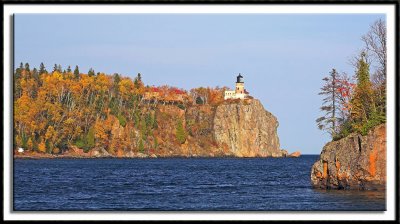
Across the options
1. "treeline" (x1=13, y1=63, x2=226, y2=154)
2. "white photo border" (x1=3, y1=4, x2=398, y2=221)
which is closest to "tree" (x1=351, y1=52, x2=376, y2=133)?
"white photo border" (x1=3, y1=4, x2=398, y2=221)

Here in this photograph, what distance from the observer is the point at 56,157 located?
16288 cm

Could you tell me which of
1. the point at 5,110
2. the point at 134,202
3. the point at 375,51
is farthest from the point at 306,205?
the point at 5,110

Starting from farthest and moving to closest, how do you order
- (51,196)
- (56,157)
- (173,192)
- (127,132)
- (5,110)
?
(127,132) → (56,157) → (173,192) → (51,196) → (5,110)

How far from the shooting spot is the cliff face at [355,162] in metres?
44.3

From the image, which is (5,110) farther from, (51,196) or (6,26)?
(51,196)

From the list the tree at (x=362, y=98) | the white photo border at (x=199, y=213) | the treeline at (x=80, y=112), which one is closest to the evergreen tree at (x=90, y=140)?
the treeline at (x=80, y=112)

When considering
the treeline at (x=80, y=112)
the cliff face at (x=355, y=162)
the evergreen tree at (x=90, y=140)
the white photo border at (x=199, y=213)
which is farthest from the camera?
the evergreen tree at (x=90, y=140)

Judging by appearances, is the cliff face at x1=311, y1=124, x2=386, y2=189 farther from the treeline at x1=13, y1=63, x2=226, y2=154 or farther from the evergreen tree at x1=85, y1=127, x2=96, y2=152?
the evergreen tree at x1=85, y1=127, x2=96, y2=152

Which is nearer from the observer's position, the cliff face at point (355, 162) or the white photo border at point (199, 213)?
the white photo border at point (199, 213)

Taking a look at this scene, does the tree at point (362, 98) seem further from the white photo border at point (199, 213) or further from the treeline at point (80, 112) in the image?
the treeline at point (80, 112)

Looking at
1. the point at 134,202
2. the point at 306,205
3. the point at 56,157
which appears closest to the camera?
the point at 306,205

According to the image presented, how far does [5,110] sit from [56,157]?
471ft

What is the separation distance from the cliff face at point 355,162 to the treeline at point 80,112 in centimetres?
11377

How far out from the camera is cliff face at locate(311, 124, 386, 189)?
44.3 m
